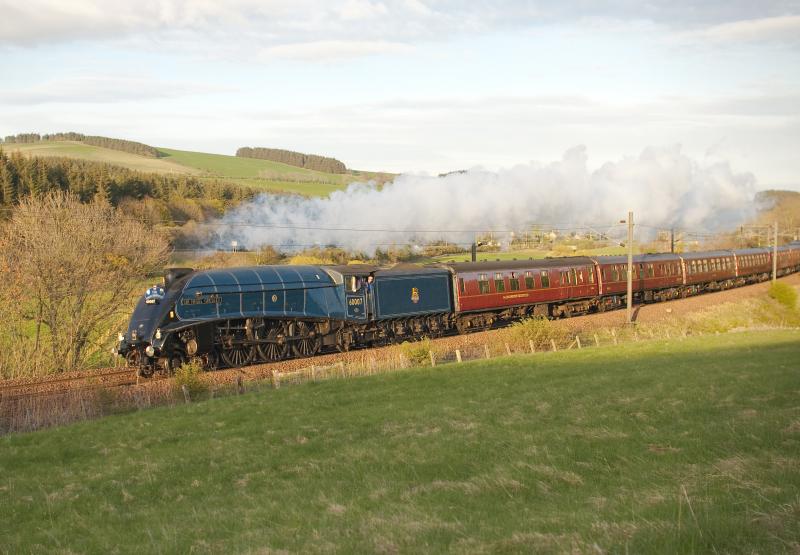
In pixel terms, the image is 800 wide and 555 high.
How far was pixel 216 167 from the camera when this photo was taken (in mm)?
131500

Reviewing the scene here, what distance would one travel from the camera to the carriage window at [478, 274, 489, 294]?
39.3 m

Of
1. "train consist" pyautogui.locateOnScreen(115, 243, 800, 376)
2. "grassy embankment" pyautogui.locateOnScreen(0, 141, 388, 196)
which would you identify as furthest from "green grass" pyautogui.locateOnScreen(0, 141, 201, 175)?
"train consist" pyautogui.locateOnScreen(115, 243, 800, 376)

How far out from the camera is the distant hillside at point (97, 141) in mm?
138125

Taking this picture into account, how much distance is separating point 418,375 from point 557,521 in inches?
662

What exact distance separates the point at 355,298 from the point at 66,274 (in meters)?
12.9

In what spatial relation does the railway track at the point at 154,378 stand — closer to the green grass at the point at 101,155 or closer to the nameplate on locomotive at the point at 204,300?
the nameplate on locomotive at the point at 204,300

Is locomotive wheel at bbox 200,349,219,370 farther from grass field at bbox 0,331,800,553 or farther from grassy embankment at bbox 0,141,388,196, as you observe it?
grassy embankment at bbox 0,141,388,196

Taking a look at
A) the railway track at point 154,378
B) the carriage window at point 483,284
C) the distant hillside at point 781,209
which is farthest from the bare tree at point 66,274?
the distant hillside at point 781,209

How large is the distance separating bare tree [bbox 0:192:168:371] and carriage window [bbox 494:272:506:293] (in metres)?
18.3

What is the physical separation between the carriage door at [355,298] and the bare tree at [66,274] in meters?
11.3

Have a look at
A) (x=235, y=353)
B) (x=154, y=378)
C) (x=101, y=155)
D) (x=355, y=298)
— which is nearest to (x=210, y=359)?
(x=235, y=353)

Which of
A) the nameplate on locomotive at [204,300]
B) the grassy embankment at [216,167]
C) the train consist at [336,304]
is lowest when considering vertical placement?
the train consist at [336,304]

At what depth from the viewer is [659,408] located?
631 inches

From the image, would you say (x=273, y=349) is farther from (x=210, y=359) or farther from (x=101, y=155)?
(x=101, y=155)
